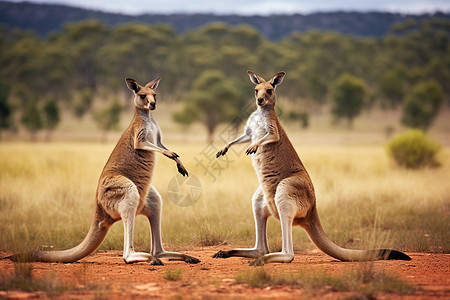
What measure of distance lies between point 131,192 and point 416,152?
1491cm

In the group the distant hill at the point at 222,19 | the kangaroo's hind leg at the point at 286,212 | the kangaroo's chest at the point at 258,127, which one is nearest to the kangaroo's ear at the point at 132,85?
the kangaroo's chest at the point at 258,127

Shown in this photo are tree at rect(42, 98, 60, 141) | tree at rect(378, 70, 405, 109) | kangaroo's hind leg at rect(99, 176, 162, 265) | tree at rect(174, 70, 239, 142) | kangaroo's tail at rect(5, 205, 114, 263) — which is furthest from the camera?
tree at rect(378, 70, 405, 109)

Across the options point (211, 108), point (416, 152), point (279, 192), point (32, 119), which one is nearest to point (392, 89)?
point (211, 108)

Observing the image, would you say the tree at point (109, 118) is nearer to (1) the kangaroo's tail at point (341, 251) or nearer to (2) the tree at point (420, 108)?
(2) the tree at point (420, 108)

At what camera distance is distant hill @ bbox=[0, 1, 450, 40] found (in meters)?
148

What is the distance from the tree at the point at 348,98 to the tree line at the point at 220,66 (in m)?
0.11

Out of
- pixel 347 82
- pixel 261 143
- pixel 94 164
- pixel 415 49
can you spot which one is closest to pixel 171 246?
pixel 261 143

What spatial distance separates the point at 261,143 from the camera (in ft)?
21.5

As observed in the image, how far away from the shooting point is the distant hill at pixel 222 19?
14812 cm

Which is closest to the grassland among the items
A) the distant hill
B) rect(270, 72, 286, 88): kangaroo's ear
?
rect(270, 72, 286, 88): kangaroo's ear

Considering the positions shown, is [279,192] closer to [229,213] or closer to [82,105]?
[229,213]

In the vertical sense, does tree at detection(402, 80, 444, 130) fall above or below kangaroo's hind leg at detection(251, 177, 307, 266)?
above

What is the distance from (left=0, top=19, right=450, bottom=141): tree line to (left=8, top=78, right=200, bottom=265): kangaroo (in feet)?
155

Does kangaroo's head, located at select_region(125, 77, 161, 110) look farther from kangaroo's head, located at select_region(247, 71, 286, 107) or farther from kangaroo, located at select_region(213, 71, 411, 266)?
kangaroo's head, located at select_region(247, 71, 286, 107)
